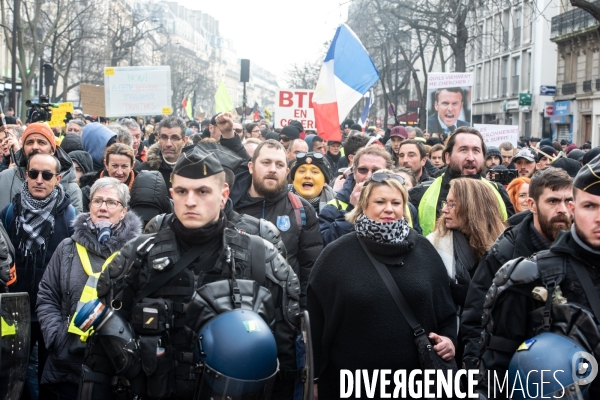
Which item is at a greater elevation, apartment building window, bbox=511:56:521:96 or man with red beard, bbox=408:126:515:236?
apartment building window, bbox=511:56:521:96

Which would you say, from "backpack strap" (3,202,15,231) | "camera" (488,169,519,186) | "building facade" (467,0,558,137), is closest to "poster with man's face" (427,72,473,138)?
"camera" (488,169,519,186)

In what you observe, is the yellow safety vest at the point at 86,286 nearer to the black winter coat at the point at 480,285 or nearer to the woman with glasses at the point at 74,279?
the woman with glasses at the point at 74,279

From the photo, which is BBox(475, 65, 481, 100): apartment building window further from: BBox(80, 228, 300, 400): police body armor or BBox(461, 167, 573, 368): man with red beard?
BBox(80, 228, 300, 400): police body armor

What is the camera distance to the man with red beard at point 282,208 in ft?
18.9

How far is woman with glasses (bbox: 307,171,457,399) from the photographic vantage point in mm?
4398

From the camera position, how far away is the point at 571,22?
139 ft

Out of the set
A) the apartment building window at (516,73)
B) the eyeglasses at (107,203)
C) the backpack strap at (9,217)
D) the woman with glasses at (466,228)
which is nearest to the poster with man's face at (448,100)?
the woman with glasses at (466,228)

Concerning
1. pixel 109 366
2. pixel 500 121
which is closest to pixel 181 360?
pixel 109 366

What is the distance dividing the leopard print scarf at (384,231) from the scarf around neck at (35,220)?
2458 millimetres

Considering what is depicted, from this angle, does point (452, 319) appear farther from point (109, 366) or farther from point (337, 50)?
point (337, 50)

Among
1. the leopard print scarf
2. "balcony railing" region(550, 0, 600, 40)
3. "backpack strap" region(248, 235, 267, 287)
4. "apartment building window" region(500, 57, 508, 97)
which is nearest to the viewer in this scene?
"backpack strap" region(248, 235, 267, 287)

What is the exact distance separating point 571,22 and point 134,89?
33.2m

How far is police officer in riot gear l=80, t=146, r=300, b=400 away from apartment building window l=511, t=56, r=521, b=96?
48.9 m

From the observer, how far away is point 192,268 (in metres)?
3.87
